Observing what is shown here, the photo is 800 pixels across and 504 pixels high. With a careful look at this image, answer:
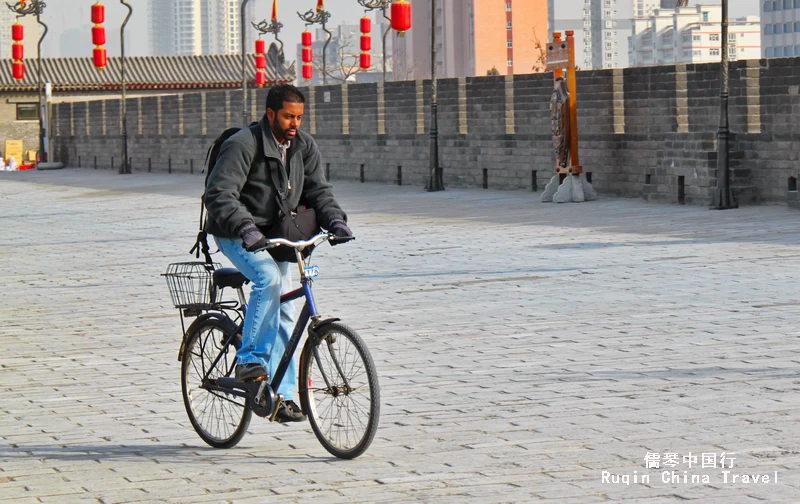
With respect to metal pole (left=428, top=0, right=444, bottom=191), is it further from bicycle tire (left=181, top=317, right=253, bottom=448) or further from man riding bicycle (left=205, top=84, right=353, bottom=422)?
man riding bicycle (left=205, top=84, right=353, bottom=422)

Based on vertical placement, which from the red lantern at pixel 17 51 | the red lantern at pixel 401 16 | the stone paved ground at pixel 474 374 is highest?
the red lantern at pixel 17 51

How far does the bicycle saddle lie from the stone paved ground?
0.75 meters

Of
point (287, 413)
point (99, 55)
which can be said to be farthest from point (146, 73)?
point (287, 413)

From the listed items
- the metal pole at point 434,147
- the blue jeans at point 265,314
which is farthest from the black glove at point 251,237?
the metal pole at point 434,147

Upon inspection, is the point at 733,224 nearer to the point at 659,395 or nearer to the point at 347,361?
the point at 659,395

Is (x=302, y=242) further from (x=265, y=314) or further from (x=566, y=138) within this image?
(x=566, y=138)

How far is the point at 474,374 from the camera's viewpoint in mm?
7844

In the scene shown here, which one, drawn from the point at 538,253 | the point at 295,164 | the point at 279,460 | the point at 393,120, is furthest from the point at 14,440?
the point at 393,120

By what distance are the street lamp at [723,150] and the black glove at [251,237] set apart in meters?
15.0

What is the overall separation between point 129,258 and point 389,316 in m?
6.29

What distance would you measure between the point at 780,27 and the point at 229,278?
480 ft

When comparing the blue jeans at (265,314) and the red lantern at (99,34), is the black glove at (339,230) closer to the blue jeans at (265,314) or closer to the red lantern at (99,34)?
the blue jeans at (265,314)

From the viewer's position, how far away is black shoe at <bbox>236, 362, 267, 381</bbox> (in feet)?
20.1

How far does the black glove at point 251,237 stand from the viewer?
5820 mm
